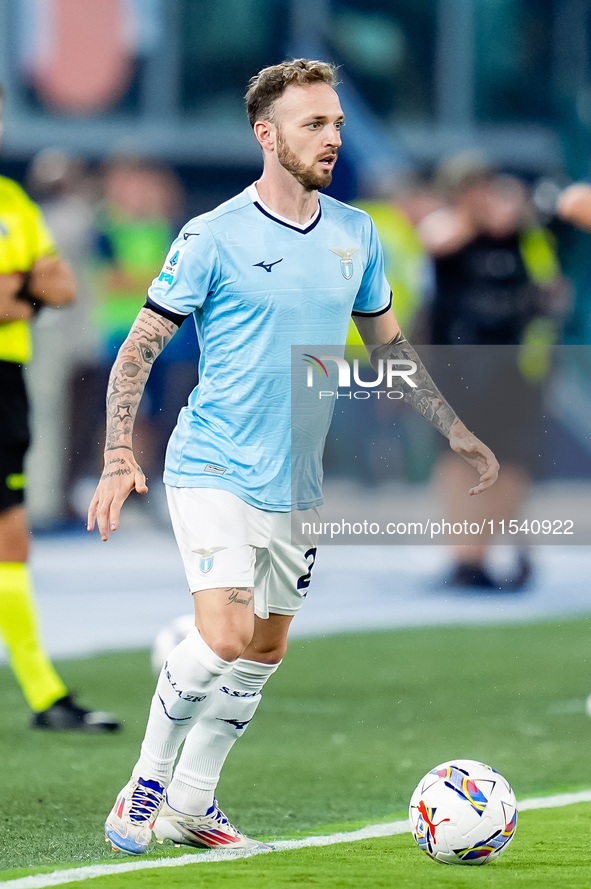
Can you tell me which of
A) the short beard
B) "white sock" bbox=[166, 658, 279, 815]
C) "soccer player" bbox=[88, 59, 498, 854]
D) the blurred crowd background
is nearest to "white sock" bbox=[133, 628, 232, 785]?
"soccer player" bbox=[88, 59, 498, 854]

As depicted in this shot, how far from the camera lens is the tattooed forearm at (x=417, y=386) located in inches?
187

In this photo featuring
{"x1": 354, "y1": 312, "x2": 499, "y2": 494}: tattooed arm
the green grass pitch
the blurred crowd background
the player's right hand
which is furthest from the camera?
the blurred crowd background

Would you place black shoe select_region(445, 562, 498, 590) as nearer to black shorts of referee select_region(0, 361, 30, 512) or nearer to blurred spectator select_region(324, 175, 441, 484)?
blurred spectator select_region(324, 175, 441, 484)

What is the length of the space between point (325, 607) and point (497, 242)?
2588 millimetres

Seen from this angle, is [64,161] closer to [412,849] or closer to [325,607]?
[325,607]

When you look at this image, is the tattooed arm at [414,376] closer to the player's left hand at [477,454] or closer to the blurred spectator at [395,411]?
the player's left hand at [477,454]

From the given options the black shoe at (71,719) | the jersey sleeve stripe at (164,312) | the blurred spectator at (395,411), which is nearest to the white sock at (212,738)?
the jersey sleeve stripe at (164,312)

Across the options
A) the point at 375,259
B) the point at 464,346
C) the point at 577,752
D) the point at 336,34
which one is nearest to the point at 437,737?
the point at 577,752

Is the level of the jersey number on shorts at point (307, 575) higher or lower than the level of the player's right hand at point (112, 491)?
lower

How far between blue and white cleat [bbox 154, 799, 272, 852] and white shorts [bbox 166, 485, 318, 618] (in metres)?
0.58

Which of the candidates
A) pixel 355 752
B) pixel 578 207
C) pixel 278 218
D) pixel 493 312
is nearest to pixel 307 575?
pixel 278 218

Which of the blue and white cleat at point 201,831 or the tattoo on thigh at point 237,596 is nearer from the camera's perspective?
the tattoo on thigh at point 237,596

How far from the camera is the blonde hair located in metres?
4.39

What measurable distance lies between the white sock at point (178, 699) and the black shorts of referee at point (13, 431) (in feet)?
7.26
